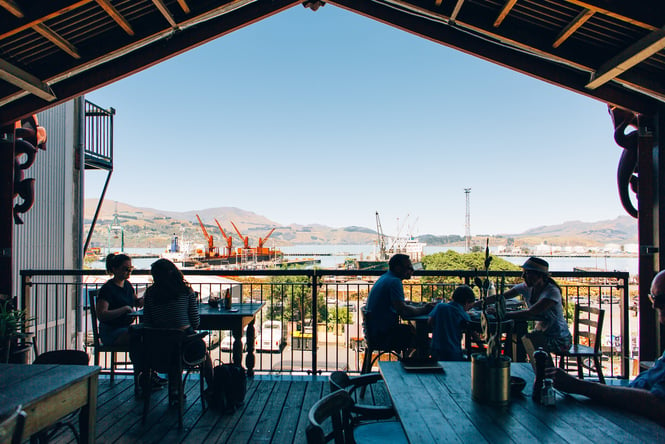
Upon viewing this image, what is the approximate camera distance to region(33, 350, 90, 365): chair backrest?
109 inches

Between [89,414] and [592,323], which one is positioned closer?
[89,414]

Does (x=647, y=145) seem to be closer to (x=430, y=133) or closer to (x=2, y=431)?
(x=2, y=431)

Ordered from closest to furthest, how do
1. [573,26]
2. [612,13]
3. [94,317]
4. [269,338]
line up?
[612,13] → [573,26] → [94,317] → [269,338]

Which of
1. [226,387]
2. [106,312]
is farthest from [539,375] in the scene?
[106,312]

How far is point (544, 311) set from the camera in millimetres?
3844

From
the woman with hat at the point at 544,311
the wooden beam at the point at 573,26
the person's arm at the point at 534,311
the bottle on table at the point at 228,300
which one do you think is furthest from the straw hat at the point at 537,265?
the bottle on table at the point at 228,300

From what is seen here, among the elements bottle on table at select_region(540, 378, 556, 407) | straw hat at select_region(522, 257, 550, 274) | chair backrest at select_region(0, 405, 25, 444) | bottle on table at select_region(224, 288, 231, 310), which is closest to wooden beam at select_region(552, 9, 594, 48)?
straw hat at select_region(522, 257, 550, 274)

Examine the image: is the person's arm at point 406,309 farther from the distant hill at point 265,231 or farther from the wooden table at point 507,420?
the distant hill at point 265,231

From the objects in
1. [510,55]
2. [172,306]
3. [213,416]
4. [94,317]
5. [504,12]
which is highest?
[504,12]

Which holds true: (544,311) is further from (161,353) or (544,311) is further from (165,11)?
(165,11)

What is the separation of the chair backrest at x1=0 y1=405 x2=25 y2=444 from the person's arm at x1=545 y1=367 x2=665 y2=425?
6.53 ft

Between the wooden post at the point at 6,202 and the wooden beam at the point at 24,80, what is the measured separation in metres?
0.72

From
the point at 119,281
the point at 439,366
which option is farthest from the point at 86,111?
the point at 439,366

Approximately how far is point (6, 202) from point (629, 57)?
6668 mm
